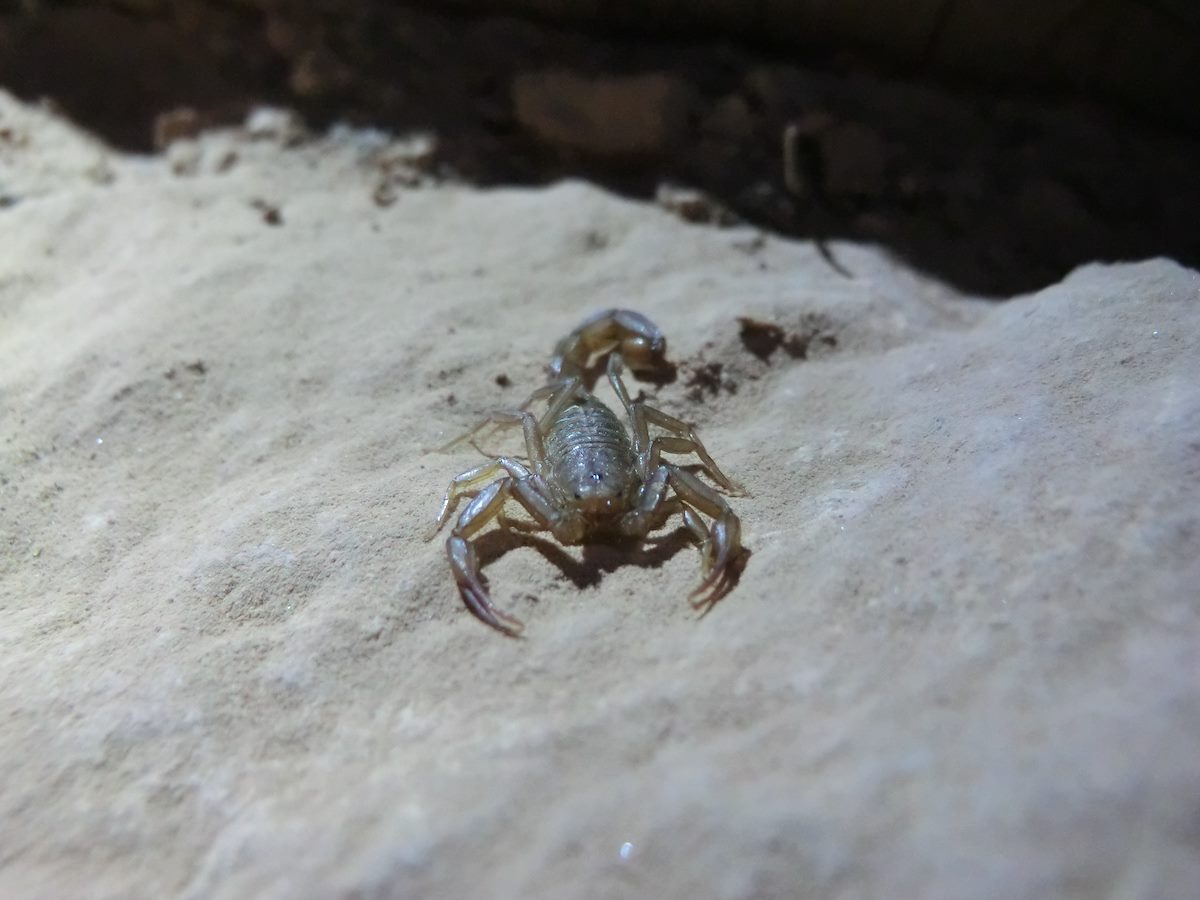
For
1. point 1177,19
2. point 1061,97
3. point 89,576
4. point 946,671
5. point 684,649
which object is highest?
point 1177,19

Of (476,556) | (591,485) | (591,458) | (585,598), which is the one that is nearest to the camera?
(585,598)

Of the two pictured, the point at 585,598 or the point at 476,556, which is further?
the point at 476,556

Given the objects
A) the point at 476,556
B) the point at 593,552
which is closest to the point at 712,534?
the point at 593,552

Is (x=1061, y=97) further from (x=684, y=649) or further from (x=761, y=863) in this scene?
(x=761, y=863)

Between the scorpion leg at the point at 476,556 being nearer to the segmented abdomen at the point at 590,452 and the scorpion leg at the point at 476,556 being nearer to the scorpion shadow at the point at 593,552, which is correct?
the scorpion shadow at the point at 593,552

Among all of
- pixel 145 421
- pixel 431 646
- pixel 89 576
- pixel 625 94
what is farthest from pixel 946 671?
pixel 625 94

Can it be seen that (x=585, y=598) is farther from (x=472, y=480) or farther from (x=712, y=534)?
(x=472, y=480)

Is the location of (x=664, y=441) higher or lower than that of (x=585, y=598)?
higher
